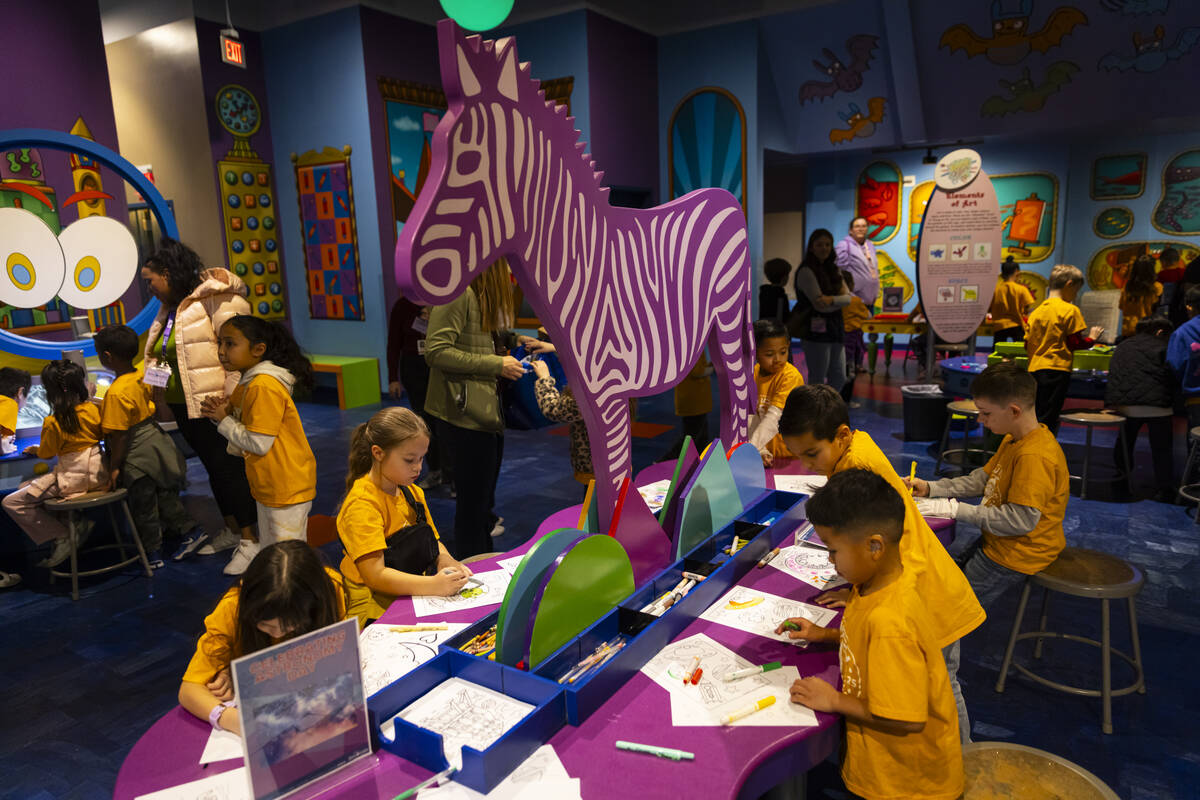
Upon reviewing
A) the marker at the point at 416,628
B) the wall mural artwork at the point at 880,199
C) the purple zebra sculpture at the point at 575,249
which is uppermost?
the wall mural artwork at the point at 880,199

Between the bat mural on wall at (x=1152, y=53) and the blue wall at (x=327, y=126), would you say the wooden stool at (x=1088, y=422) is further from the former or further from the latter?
the blue wall at (x=327, y=126)

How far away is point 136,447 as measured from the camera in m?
3.88

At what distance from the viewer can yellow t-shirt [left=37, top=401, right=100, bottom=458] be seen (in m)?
3.58

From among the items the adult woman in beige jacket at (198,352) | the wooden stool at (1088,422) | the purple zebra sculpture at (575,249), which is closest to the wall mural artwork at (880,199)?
the wooden stool at (1088,422)

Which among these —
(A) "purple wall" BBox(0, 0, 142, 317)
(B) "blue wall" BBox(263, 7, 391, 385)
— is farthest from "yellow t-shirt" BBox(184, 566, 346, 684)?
(B) "blue wall" BBox(263, 7, 391, 385)

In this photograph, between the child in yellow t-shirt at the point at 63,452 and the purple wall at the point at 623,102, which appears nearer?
the child in yellow t-shirt at the point at 63,452

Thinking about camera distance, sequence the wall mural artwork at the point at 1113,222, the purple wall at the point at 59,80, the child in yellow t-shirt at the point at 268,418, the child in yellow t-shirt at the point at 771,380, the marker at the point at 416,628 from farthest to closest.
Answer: the wall mural artwork at the point at 1113,222 → the purple wall at the point at 59,80 → the child in yellow t-shirt at the point at 771,380 → the child in yellow t-shirt at the point at 268,418 → the marker at the point at 416,628

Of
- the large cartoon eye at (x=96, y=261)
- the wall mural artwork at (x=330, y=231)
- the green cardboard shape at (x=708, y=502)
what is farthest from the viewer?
the wall mural artwork at (x=330, y=231)

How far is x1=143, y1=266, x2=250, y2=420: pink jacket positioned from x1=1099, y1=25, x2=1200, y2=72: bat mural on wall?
23.4ft

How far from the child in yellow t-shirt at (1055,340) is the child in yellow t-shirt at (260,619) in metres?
4.68

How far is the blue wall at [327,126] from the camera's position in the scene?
7215mm

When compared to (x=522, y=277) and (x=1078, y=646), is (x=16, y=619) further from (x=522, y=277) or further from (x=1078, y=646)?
(x=1078, y=646)

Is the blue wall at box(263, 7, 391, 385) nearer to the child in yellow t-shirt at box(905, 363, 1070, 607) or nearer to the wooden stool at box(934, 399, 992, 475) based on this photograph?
the wooden stool at box(934, 399, 992, 475)

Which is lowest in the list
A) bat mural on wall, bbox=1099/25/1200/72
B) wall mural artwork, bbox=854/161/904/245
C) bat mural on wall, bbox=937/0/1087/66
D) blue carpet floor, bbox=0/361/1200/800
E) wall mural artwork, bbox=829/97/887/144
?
blue carpet floor, bbox=0/361/1200/800
